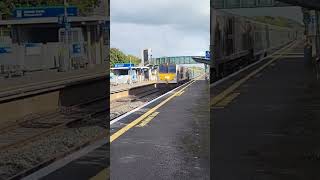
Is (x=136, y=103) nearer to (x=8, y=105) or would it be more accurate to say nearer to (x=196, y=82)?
(x=196, y=82)

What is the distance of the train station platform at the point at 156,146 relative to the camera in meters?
3.97

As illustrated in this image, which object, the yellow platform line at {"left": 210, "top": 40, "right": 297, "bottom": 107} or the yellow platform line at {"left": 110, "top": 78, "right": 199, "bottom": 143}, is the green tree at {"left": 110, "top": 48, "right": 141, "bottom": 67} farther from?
the yellow platform line at {"left": 210, "top": 40, "right": 297, "bottom": 107}

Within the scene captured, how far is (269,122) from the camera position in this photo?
7.12 meters

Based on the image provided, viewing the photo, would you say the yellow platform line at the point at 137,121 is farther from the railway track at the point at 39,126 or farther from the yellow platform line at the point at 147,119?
the railway track at the point at 39,126

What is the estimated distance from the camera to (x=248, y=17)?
26.2ft

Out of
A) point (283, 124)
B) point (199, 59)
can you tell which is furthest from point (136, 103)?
point (283, 124)

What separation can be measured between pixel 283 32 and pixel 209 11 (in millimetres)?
6686

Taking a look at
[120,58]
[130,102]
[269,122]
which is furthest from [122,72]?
[269,122]

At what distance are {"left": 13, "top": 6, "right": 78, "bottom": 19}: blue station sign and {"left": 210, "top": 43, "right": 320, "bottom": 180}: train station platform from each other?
164cm

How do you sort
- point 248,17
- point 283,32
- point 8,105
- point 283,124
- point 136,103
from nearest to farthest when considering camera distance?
point 136,103 < point 283,124 < point 248,17 < point 283,32 < point 8,105

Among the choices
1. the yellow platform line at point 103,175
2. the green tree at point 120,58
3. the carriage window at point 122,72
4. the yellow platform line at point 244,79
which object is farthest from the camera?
the yellow platform line at point 244,79

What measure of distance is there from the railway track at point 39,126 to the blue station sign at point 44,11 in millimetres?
1090

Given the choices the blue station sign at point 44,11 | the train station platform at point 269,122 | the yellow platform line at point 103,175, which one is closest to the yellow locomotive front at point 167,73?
the train station platform at point 269,122

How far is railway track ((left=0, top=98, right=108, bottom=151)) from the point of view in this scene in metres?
6.92
